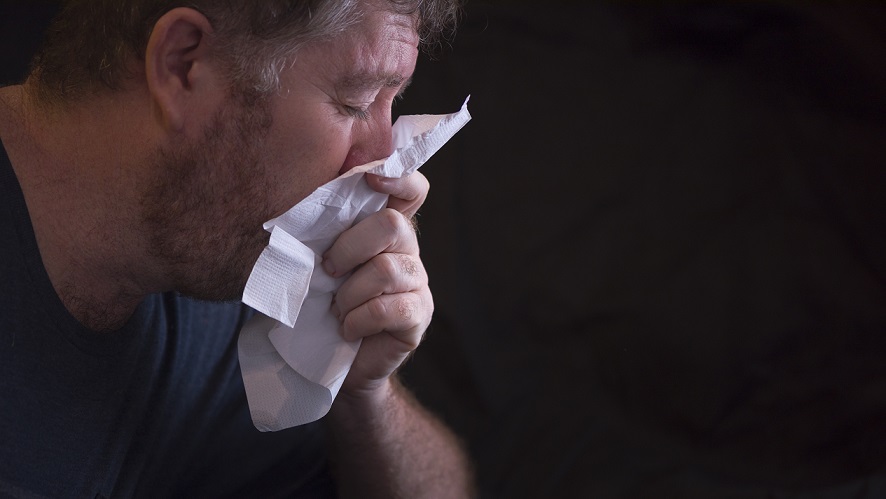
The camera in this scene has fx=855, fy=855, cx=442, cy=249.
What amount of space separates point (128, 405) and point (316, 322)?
27 centimetres

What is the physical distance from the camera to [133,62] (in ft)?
2.90

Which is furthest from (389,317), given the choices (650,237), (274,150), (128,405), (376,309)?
(650,237)

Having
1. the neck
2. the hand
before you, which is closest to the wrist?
the hand

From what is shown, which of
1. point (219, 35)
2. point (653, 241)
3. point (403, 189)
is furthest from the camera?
point (653, 241)

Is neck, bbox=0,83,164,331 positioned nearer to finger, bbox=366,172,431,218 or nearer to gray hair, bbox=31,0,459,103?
gray hair, bbox=31,0,459,103

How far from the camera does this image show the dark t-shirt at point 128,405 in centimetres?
90

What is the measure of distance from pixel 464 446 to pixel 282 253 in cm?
54

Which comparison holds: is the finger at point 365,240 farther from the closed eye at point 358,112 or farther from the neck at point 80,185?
the neck at point 80,185

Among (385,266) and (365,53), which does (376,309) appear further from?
(365,53)

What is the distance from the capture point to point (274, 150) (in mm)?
914

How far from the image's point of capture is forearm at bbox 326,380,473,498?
1.17 metres

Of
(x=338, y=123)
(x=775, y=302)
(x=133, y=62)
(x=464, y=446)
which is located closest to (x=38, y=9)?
(x=133, y=62)

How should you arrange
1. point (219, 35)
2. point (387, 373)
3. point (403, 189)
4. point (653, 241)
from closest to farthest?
point (219, 35)
point (403, 189)
point (387, 373)
point (653, 241)

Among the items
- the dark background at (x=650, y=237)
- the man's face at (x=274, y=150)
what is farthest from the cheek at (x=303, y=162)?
the dark background at (x=650, y=237)
